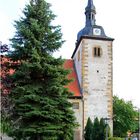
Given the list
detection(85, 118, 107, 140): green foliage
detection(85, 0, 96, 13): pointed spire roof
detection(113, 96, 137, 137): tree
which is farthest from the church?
detection(113, 96, 137, 137): tree

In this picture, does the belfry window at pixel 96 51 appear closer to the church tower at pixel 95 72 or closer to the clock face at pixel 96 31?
the church tower at pixel 95 72

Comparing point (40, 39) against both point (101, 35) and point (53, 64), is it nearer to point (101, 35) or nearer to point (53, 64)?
point (53, 64)

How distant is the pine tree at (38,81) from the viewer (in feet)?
71.1

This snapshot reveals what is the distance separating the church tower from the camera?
114 ft

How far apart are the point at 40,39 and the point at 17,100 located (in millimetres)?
4023

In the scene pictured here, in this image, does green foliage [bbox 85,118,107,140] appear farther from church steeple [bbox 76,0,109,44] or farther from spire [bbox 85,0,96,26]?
spire [bbox 85,0,96,26]

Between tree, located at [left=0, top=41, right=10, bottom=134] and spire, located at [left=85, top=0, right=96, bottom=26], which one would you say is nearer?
tree, located at [left=0, top=41, right=10, bottom=134]

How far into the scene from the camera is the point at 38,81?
2277 cm

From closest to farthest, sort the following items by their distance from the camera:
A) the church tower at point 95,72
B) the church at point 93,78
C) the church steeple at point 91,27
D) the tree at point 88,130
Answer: the tree at point 88,130, the church at point 93,78, the church tower at point 95,72, the church steeple at point 91,27

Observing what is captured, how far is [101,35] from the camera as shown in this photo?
36.7 m

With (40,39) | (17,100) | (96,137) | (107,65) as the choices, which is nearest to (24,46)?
(40,39)

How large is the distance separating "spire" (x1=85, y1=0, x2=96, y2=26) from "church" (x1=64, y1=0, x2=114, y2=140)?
158 mm

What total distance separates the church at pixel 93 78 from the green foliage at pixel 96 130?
113 centimetres

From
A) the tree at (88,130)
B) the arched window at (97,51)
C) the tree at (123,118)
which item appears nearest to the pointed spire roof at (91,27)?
the arched window at (97,51)
